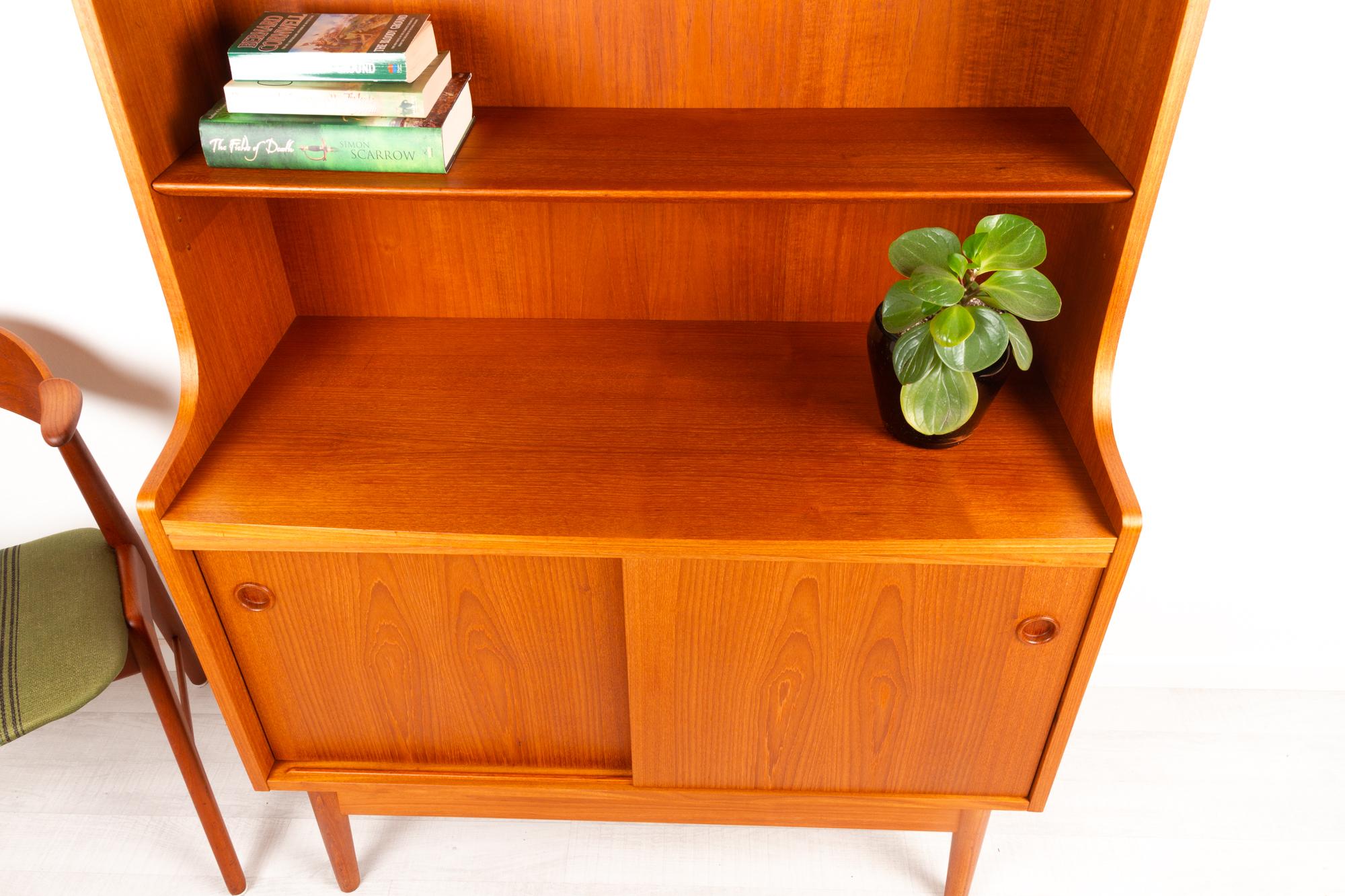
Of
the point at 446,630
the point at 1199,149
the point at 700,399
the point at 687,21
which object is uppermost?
the point at 687,21

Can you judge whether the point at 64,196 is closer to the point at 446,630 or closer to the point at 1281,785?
the point at 446,630

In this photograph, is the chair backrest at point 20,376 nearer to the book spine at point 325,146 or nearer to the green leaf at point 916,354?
the book spine at point 325,146

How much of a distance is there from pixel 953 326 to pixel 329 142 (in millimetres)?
751

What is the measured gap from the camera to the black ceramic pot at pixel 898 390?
4.08 ft

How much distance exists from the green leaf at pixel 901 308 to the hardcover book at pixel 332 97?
59 cm

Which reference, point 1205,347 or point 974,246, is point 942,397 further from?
point 1205,347

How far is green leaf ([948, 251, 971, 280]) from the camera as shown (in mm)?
1164

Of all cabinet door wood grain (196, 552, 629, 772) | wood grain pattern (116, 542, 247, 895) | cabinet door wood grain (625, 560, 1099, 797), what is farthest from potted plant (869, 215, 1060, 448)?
wood grain pattern (116, 542, 247, 895)

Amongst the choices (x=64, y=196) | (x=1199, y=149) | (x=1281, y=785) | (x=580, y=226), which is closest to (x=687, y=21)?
(x=580, y=226)

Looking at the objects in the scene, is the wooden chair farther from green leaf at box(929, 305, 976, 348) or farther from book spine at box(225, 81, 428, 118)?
green leaf at box(929, 305, 976, 348)

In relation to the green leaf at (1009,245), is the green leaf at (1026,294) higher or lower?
lower

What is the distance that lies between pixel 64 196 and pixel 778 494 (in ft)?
4.06

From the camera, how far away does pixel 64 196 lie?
1574mm

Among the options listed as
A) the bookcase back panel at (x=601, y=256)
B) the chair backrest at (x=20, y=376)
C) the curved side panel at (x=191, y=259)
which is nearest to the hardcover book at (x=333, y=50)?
the curved side panel at (x=191, y=259)
